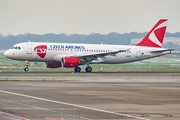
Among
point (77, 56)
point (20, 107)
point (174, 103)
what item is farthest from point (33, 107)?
point (77, 56)

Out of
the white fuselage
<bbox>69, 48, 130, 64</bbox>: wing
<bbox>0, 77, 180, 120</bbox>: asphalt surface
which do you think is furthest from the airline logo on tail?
<bbox>0, 77, 180, 120</bbox>: asphalt surface

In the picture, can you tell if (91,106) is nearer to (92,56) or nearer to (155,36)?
(92,56)

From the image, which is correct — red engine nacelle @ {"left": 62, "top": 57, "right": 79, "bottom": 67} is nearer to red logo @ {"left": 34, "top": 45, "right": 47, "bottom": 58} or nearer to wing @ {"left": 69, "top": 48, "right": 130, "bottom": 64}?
wing @ {"left": 69, "top": 48, "right": 130, "bottom": 64}

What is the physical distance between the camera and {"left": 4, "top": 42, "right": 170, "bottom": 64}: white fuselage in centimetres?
4409

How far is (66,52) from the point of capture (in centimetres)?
A: 4519

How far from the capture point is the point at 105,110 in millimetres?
14961

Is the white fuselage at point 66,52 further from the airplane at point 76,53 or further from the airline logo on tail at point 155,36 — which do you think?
the airline logo on tail at point 155,36

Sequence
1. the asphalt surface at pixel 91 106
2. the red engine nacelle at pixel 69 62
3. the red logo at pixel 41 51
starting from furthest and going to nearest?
the red logo at pixel 41 51 → the red engine nacelle at pixel 69 62 → the asphalt surface at pixel 91 106

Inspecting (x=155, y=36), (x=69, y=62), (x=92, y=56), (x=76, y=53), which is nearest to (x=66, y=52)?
(x=76, y=53)

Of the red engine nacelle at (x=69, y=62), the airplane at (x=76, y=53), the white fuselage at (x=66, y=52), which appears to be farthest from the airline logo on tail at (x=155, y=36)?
the red engine nacelle at (x=69, y=62)

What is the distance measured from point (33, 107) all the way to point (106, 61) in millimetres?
32625

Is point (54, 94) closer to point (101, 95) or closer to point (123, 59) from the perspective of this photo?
point (101, 95)

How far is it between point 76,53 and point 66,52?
153 cm

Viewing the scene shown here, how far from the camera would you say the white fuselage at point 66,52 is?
44.1 metres
